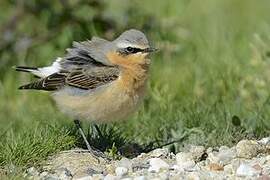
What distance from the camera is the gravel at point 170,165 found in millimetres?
7277

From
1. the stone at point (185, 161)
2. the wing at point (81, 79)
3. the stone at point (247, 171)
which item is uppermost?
the wing at point (81, 79)

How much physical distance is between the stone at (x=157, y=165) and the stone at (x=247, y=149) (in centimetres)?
71

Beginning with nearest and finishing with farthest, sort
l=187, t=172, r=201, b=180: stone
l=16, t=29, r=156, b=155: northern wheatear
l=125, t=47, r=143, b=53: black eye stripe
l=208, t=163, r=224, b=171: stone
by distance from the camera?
1. l=187, t=172, r=201, b=180: stone
2. l=208, t=163, r=224, b=171: stone
3. l=16, t=29, r=156, b=155: northern wheatear
4. l=125, t=47, r=143, b=53: black eye stripe

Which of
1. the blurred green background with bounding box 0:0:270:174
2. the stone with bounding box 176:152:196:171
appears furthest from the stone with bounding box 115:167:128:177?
the blurred green background with bounding box 0:0:270:174

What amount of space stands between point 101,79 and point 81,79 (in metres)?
0.22

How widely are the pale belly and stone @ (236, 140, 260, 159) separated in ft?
3.41

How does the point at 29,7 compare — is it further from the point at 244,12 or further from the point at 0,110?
the point at 244,12

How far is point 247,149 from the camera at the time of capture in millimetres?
7816

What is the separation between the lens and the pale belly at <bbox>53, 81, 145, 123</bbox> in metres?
8.01

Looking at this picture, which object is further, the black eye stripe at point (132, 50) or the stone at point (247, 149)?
the black eye stripe at point (132, 50)

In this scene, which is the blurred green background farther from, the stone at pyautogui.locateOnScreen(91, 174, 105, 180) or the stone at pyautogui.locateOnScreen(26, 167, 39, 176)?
the stone at pyautogui.locateOnScreen(91, 174, 105, 180)

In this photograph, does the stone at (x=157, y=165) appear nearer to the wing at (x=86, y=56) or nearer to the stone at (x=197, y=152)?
the stone at (x=197, y=152)

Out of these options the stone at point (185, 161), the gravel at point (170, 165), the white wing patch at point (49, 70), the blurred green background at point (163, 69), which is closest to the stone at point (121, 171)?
the gravel at point (170, 165)

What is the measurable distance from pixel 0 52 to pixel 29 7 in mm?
757
